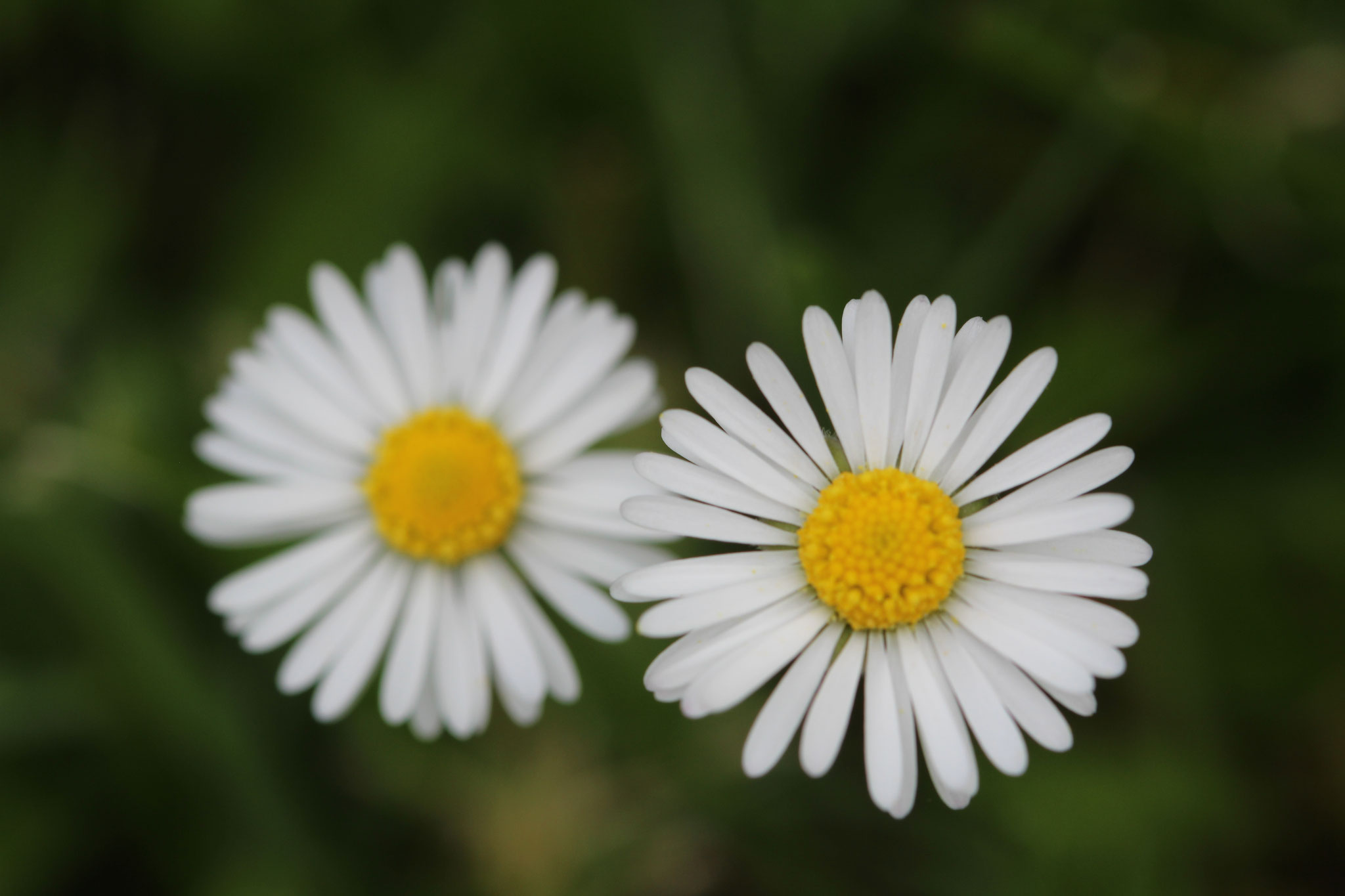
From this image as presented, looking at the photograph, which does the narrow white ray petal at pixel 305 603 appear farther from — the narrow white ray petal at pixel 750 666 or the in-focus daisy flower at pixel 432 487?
the narrow white ray petal at pixel 750 666

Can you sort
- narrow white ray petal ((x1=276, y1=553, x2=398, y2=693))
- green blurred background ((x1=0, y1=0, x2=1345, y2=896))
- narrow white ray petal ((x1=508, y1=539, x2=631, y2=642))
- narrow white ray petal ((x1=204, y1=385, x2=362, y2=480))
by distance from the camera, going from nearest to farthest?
narrow white ray petal ((x1=508, y1=539, x2=631, y2=642)) < narrow white ray petal ((x1=276, y1=553, x2=398, y2=693)) < narrow white ray petal ((x1=204, y1=385, x2=362, y2=480)) < green blurred background ((x1=0, y1=0, x2=1345, y2=896))

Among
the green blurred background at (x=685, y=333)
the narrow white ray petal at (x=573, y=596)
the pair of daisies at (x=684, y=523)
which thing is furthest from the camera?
the green blurred background at (x=685, y=333)

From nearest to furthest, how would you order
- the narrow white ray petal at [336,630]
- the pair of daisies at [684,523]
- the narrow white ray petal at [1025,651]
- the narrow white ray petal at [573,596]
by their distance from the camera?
the narrow white ray petal at [1025,651]
the pair of daisies at [684,523]
the narrow white ray petal at [573,596]
the narrow white ray petal at [336,630]

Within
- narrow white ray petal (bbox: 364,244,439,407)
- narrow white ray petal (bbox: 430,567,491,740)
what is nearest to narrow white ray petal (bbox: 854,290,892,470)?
narrow white ray petal (bbox: 430,567,491,740)

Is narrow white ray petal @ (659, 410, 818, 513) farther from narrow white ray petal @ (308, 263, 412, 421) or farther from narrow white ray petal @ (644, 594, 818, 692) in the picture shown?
narrow white ray petal @ (308, 263, 412, 421)

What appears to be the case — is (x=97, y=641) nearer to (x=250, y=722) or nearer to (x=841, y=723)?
(x=250, y=722)

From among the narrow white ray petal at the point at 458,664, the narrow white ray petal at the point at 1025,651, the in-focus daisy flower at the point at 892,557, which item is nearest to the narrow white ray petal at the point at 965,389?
the in-focus daisy flower at the point at 892,557

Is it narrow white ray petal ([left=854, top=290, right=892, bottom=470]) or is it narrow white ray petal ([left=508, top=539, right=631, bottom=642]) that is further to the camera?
narrow white ray petal ([left=508, top=539, right=631, bottom=642])
